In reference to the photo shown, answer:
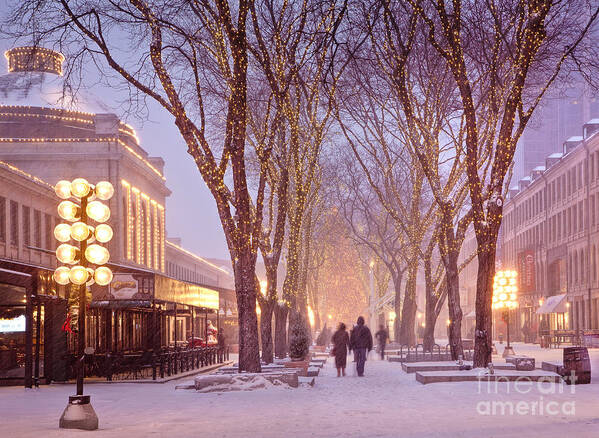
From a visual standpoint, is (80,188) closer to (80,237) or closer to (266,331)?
(80,237)

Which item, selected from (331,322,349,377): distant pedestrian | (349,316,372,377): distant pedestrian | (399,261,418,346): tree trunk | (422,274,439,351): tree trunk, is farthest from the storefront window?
(399,261,418,346): tree trunk

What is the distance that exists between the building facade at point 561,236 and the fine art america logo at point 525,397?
44064mm

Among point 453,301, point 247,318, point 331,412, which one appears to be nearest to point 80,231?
point 331,412

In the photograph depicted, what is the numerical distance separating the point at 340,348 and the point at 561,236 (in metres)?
50.0

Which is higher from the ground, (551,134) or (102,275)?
(551,134)

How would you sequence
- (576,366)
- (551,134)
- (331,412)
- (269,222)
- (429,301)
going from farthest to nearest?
1. (551,134)
2. (429,301)
3. (269,222)
4. (576,366)
5. (331,412)

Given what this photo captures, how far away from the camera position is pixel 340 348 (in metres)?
30.1

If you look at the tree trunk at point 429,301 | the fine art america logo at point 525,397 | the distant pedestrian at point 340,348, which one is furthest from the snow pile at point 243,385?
the tree trunk at point 429,301

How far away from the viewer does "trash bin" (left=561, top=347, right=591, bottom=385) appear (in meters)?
22.6

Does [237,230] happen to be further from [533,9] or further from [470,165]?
[533,9]

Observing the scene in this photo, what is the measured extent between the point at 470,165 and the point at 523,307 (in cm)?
7023

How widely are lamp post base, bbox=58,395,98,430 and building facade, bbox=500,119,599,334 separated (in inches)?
2082

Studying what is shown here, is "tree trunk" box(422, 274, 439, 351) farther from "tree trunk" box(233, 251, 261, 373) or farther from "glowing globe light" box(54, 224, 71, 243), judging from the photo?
"glowing globe light" box(54, 224, 71, 243)

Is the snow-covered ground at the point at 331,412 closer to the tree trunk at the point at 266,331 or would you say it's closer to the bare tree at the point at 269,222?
the tree trunk at the point at 266,331
